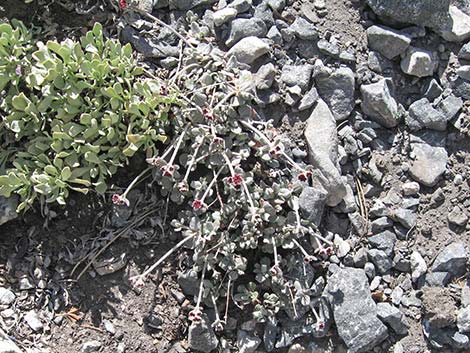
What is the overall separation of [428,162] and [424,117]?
29cm

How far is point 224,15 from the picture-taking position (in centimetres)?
479

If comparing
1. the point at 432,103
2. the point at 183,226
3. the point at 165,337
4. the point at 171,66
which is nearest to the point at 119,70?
the point at 171,66

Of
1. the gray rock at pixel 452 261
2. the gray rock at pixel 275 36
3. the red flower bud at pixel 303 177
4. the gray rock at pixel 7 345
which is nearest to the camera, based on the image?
the gray rock at pixel 7 345

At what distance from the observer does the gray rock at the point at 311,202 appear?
175 inches

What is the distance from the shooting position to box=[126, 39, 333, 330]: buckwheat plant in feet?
14.1

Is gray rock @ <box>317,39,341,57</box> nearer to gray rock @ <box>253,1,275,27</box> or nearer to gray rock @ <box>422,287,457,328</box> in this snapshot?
gray rock @ <box>253,1,275,27</box>

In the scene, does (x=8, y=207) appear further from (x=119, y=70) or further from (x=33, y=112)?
(x=119, y=70)

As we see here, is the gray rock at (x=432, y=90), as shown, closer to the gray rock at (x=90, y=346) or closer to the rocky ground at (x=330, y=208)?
the rocky ground at (x=330, y=208)

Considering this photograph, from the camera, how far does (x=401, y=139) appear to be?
15.6 feet

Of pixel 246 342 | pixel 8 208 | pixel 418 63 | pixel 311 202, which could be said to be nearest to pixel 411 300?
pixel 311 202

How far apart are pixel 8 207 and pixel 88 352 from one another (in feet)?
3.23

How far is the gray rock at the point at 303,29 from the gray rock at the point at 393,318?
1.77 m

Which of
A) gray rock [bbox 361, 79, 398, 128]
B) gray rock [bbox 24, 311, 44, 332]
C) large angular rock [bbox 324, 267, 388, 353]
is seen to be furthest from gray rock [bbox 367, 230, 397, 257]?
gray rock [bbox 24, 311, 44, 332]

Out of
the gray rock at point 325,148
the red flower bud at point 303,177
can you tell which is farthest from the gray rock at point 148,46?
the red flower bud at point 303,177
